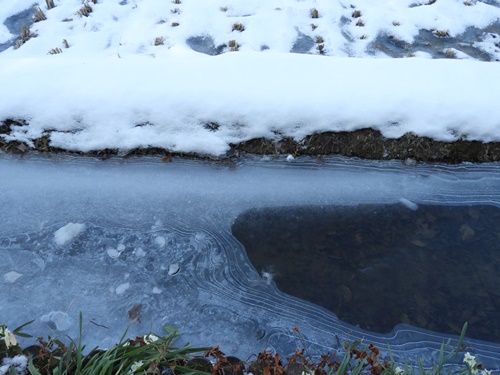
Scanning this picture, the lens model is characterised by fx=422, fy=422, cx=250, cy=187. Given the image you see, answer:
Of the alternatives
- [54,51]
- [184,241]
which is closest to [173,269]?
[184,241]

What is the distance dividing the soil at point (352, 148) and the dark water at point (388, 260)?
39cm

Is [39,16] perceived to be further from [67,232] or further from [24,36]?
[67,232]

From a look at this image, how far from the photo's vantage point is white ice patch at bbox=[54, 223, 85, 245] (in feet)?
A: 7.63

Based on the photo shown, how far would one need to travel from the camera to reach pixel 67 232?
7.72 feet

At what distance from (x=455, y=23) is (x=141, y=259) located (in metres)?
3.28

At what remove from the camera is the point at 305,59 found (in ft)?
9.40

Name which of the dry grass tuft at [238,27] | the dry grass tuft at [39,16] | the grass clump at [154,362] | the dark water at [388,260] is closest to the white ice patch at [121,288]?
the grass clump at [154,362]

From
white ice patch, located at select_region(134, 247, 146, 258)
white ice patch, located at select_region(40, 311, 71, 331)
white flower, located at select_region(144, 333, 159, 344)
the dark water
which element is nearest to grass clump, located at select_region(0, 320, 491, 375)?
white flower, located at select_region(144, 333, 159, 344)

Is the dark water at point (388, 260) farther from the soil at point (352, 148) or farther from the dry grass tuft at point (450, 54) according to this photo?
the dry grass tuft at point (450, 54)

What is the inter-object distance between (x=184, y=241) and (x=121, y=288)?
41cm

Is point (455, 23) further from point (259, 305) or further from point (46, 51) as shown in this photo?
point (46, 51)

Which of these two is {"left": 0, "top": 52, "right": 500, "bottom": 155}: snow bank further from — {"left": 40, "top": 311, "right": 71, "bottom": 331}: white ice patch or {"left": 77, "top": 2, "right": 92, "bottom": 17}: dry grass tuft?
{"left": 77, "top": 2, "right": 92, "bottom": 17}: dry grass tuft

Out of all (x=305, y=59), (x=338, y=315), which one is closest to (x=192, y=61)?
(x=305, y=59)

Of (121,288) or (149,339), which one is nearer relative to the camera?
(149,339)
